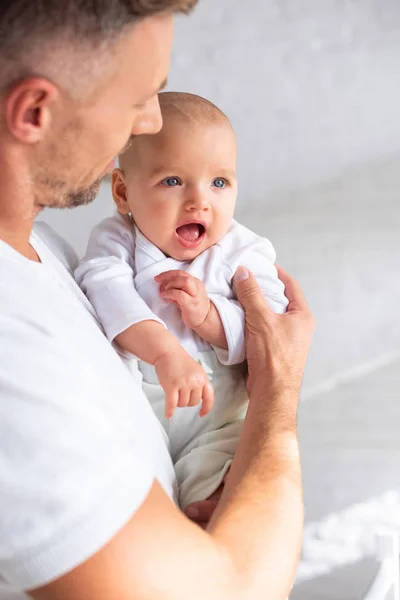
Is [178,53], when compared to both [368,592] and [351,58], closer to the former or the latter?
[351,58]

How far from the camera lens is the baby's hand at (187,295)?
4.10 feet

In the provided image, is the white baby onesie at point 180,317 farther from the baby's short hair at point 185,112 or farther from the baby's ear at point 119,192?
the baby's short hair at point 185,112

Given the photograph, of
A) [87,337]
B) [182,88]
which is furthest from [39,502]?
[182,88]

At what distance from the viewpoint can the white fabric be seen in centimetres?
126

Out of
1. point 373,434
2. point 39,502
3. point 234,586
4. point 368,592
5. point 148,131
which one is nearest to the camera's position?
point 39,502

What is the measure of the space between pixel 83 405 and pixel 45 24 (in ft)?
1.31

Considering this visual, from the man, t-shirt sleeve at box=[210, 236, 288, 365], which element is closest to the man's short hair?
the man

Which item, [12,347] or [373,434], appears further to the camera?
[373,434]

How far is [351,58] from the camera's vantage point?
2.10 m

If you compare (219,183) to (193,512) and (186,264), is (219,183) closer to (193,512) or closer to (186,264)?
(186,264)

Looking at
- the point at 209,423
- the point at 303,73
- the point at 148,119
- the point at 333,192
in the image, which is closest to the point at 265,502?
the point at 209,423

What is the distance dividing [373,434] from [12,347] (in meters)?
1.37

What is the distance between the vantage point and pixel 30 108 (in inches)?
37.1

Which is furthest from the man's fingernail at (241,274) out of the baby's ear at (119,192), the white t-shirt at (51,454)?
the white t-shirt at (51,454)
